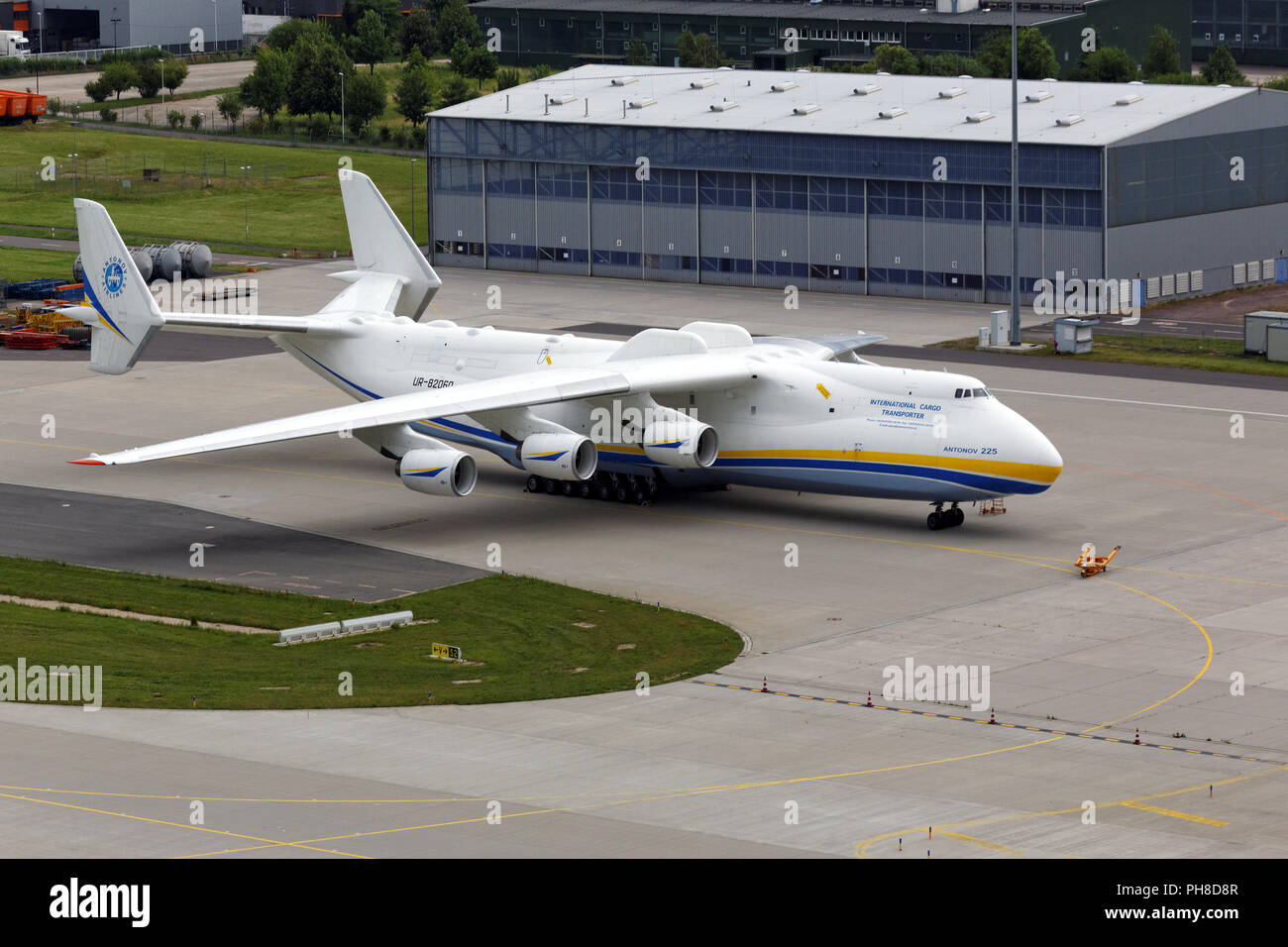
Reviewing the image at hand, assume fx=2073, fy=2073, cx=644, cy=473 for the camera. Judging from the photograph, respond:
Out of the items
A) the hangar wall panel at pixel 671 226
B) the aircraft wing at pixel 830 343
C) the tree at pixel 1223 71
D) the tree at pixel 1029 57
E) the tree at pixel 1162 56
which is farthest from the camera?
the tree at pixel 1162 56

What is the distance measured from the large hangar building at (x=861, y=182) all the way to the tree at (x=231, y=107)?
57.1 meters

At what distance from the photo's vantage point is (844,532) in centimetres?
6059

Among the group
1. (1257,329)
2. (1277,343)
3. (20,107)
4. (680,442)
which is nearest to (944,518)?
(680,442)

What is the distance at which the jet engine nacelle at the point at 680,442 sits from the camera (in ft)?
202

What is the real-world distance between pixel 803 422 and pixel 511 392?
28.5ft

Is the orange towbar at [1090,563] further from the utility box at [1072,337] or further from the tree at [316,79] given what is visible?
the tree at [316,79]

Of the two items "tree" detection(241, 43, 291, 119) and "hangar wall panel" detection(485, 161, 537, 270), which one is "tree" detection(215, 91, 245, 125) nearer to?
"tree" detection(241, 43, 291, 119)

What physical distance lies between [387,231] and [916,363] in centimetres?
2492

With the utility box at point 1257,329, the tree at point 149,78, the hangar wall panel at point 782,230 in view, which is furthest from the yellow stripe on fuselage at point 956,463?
the tree at point 149,78

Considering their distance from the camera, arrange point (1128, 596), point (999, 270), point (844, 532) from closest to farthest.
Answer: point (1128, 596) → point (844, 532) → point (999, 270)

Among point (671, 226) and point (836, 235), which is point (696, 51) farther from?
point (836, 235)

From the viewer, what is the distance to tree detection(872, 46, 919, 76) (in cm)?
16750
